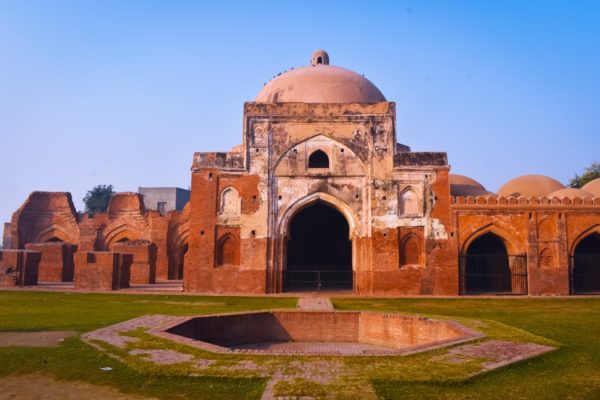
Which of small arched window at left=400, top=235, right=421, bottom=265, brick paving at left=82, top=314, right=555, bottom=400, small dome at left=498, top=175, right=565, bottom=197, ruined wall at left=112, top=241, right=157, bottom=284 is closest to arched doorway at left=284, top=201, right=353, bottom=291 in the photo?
small arched window at left=400, top=235, right=421, bottom=265

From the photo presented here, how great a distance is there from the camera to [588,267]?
21.7m

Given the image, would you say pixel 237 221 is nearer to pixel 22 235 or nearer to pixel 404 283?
pixel 404 283

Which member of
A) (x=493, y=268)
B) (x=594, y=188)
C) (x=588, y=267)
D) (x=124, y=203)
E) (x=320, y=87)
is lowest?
(x=493, y=268)

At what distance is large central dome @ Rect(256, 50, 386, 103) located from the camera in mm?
22188

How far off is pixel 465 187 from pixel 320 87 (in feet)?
26.6

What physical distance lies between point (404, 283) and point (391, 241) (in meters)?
1.58

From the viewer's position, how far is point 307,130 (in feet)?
64.5

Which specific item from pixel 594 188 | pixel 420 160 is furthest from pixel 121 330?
pixel 594 188

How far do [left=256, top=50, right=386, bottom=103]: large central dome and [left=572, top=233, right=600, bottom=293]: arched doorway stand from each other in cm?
1095

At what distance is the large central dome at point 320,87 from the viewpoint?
22188mm

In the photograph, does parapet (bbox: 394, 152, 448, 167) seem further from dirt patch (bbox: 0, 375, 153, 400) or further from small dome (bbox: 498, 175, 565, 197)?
dirt patch (bbox: 0, 375, 153, 400)

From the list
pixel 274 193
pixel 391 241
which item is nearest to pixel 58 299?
pixel 274 193

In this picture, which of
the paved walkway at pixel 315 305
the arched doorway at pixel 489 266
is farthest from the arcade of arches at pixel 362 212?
the paved walkway at pixel 315 305

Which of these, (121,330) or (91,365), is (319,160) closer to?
(121,330)
